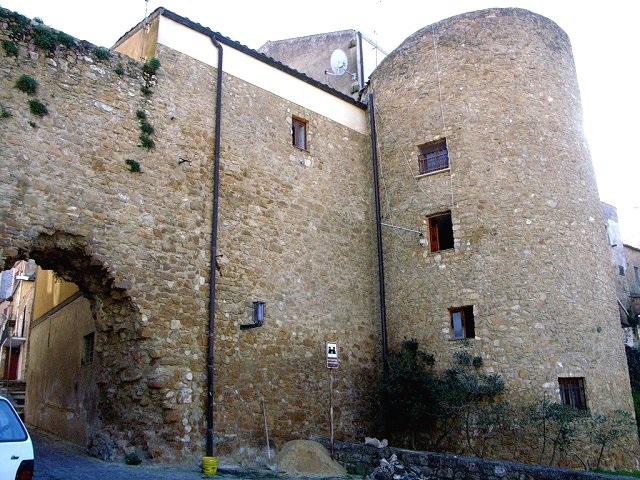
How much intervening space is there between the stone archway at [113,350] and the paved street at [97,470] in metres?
0.41

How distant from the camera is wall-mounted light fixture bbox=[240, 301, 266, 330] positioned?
1225 cm

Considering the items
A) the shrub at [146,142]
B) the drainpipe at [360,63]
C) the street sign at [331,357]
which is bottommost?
the street sign at [331,357]

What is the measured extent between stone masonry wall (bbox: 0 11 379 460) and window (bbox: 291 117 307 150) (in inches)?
8.4

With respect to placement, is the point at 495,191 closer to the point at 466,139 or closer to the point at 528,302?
the point at 466,139

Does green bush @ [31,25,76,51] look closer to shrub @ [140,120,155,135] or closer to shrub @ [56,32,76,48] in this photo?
shrub @ [56,32,76,48]

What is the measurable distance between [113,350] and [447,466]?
6429mm

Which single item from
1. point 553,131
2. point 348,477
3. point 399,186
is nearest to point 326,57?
point 399,186

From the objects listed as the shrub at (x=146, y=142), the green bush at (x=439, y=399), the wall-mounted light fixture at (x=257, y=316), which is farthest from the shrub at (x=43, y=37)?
the green bush at (x=439, y=399)

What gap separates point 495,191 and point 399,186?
102 inches

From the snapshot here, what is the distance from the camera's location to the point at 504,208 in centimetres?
1429

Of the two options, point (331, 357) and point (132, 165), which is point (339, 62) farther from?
point (331, 357)

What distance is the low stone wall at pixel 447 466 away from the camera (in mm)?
8927

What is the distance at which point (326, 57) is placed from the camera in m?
22.3

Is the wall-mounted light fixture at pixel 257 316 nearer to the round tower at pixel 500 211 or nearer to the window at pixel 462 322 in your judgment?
the round tower at pixel 500 211
